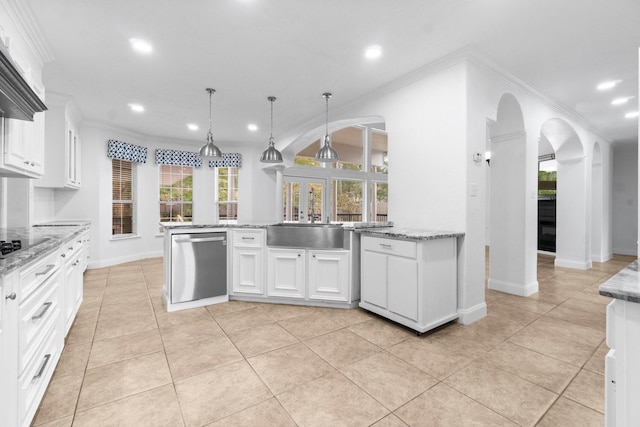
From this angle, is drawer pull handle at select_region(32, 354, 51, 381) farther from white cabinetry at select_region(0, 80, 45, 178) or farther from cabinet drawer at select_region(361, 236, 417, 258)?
cabinet drawer at select_region(361, 236, 417, 258)

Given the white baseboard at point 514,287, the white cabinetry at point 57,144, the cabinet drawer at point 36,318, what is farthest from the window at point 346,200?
the cabinet drawer at point 36,318

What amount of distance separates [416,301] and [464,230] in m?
0.88

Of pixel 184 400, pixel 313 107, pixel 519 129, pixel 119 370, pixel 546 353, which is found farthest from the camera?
pixel 313 107

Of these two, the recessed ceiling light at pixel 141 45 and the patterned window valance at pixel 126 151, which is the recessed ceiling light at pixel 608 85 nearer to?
the recessed ceiling light at pixel 141 45

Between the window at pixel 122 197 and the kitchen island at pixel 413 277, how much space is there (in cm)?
543

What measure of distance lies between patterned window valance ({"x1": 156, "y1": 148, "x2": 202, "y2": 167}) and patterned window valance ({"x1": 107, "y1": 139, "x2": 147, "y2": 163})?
30 cm

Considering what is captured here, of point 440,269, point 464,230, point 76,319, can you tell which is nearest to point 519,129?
point 464,230

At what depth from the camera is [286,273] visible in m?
3.49

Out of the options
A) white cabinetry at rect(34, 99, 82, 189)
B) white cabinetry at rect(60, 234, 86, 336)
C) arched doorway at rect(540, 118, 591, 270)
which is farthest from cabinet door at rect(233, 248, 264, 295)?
arched doorway at rect(540, 118, 591, 270)

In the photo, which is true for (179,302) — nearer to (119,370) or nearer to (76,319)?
(76,319)

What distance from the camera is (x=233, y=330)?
2797 millimetres

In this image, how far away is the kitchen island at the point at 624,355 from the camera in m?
0.95

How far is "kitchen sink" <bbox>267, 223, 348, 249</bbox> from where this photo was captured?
11.0ft

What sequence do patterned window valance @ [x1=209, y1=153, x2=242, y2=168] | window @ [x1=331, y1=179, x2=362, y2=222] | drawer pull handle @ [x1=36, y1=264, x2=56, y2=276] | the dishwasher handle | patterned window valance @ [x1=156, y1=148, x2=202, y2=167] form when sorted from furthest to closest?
1. window @ [x1=331, y1=179, x2=362, y2=222]
2. patterned window valance @ [x1=209, y1=153, x2=242, y2=168]
3. patterned window valance @ [x1=156, y1=148, x2=202, y2=167]
4. the dishwasher handle
5. drawer pull handle @ [x1=36, y1=264, x2=56, y2=276]
